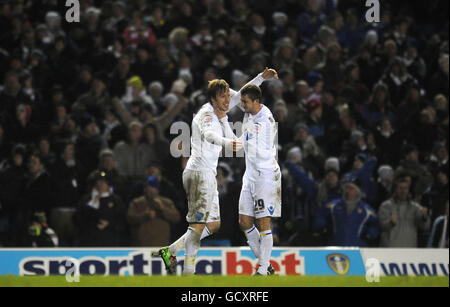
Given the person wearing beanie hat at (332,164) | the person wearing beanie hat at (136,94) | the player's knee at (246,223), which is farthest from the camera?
the person wearing beanie hat at (136,94)

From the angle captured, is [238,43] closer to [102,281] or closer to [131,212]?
[131,212]

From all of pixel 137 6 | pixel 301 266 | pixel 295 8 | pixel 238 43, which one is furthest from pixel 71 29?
pixel 301 266

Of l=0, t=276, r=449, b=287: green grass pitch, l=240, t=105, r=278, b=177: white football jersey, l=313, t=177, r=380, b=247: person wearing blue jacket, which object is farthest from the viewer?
l=313, t=177, r=380, b=247: person wearing blue jacket

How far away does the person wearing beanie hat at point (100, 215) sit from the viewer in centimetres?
1664

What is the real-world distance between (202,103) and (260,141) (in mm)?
5793

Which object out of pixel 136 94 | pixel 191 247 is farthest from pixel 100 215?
pixel 191 247

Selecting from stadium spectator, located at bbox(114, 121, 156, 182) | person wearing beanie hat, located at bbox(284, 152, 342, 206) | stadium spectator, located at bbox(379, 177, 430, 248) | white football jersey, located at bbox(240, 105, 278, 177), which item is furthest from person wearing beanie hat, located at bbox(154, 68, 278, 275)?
stadium spectator, located at bbox(379, 177, 430, 248)

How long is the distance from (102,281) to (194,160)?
2.23m

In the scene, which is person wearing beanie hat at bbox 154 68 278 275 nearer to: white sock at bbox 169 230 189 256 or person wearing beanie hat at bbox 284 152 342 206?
white sock at bbox 169 230 189 256

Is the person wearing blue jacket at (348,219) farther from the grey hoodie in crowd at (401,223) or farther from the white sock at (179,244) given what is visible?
the white sock at (179,244)

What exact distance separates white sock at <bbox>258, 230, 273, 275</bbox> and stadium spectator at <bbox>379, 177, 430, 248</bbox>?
530 centimetres

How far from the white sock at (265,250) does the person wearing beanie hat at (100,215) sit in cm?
474

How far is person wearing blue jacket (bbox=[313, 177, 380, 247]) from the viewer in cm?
1702

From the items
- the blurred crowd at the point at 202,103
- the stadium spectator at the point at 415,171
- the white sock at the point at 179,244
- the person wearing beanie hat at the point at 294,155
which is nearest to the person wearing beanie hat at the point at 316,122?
the blurred crowd at the point at 202,103
